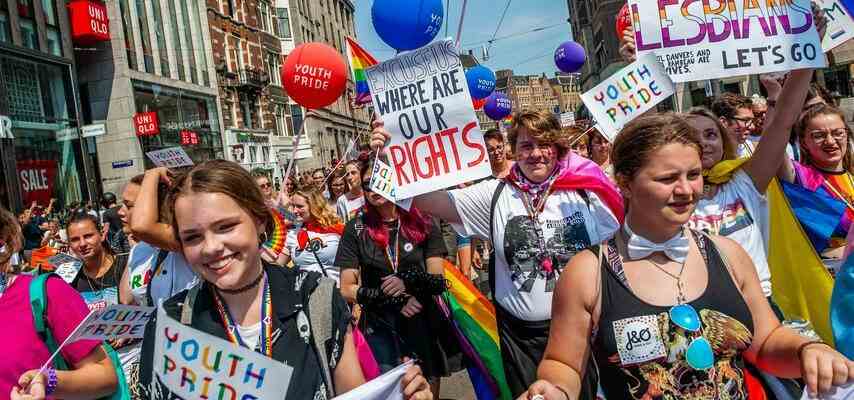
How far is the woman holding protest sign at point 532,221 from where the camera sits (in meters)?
3.27

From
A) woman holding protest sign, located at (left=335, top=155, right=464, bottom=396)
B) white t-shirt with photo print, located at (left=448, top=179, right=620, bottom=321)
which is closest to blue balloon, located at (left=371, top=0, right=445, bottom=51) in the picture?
woman holding protest sign, located at (left=335, top=155, right=464, bottom=396)

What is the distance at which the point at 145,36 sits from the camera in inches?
1056

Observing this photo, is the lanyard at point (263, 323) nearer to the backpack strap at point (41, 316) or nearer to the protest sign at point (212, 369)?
the protest sign at point (212, 369)

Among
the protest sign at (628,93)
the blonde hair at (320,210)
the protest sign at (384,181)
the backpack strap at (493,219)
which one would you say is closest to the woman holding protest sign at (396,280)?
the protest sign at (384,181)

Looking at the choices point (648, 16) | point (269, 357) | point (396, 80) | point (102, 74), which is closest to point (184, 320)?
point (269, 357)

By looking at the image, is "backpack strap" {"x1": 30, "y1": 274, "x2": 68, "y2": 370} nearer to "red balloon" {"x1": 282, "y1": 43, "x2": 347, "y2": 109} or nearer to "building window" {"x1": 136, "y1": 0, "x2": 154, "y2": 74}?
"red balloon" {"x1": 282, "y1": 43, "x2": 347, "y2": 109}

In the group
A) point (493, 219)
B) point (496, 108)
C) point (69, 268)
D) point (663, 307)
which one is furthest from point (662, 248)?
point (496, 108)

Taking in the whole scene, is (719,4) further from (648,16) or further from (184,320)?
(184,320)

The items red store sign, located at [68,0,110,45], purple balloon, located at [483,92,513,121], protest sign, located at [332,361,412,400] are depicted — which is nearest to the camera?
protest sign, located at [332,361,412,400]

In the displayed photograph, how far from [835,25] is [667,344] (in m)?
2.94

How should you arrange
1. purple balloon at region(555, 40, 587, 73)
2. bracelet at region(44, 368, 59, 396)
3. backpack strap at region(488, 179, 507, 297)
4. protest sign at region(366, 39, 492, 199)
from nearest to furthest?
1. bracelet at region(44, 368, 59, 396)
2. backpack strap at region(488, 179, 507, 297)
3. protest sign at region(366, 39, 492, 199)
4. purple balloon at region(555, 40, 587, 73)

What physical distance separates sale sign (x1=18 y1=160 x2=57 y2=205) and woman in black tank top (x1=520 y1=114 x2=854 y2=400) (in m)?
20.1

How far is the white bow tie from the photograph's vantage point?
213cm

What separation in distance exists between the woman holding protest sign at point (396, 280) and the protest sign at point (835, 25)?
2.66 meters
